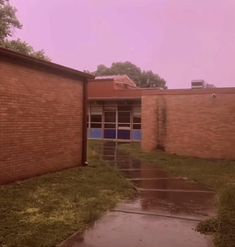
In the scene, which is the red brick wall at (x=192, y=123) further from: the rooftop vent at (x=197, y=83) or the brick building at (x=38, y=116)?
the rooftop vent at (x=197, y=83)

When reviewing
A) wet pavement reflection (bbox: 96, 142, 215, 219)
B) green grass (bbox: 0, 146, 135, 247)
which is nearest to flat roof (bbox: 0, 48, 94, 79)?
green grass (bbox: 0, 146, 135, 247)

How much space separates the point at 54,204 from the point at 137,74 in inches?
2260

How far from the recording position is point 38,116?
1185cm

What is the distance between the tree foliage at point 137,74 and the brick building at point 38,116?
49379 millimetres

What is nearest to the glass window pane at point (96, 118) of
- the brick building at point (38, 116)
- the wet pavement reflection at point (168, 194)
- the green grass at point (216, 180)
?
the green grass at point (216, 180)

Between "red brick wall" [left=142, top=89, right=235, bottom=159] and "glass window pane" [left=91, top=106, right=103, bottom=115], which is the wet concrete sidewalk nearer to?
"red brick wall" [left=142, top=89, right=235, bottom=159]

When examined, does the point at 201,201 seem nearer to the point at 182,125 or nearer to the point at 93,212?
the point at 93,212

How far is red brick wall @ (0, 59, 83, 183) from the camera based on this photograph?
34.3ft

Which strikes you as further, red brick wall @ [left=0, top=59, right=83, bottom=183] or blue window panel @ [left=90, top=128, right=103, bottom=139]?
blue window panel @ [left=90, top=128, right=103, bottom=139]

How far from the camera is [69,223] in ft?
22.6

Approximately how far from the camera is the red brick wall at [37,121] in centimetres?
1045

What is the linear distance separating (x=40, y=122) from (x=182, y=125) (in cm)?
967

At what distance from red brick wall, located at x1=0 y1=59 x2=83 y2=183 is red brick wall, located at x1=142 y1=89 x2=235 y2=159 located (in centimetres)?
705

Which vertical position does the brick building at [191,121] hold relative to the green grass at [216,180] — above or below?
above
